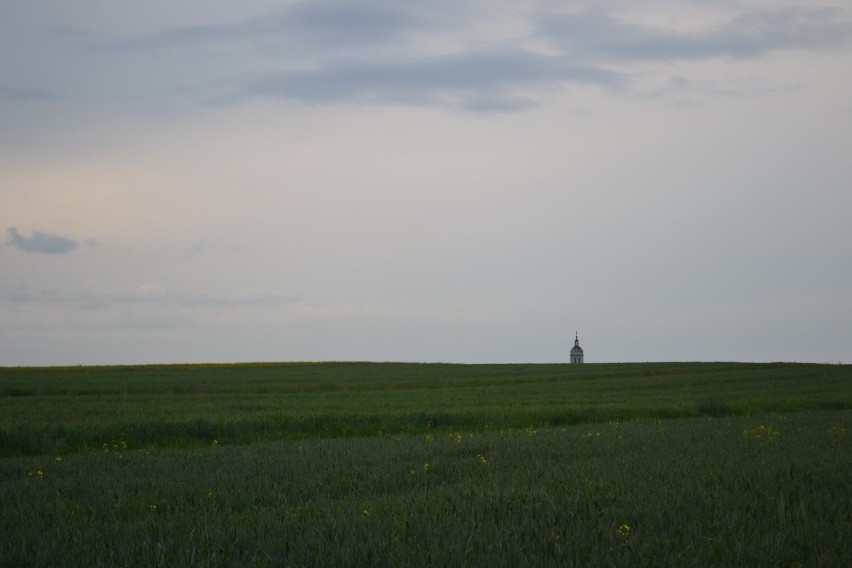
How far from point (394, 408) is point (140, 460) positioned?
539 inches

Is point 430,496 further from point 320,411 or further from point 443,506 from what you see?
point 320,411

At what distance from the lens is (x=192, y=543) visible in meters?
8.08

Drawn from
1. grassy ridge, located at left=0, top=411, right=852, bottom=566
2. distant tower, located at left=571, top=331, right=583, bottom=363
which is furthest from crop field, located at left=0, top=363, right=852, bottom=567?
distant tower, located at left=571, top=331, right=583, bottom=363

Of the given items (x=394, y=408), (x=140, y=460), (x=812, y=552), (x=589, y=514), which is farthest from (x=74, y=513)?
(x=394, y=408)

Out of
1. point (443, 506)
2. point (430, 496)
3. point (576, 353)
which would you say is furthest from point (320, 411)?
point (576, 353)

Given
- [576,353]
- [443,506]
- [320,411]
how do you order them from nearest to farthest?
[443,506] < [320,411] < [576,353]

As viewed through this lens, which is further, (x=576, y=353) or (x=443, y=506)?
(x=576, y=353)

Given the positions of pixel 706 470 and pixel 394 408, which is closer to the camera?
pixel 706 470

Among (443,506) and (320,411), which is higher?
(443,506)

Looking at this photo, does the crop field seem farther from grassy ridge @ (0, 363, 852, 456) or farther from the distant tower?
the distant tower

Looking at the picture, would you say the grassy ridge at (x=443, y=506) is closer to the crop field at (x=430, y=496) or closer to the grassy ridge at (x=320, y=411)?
the crop field at (x=430, y=496)

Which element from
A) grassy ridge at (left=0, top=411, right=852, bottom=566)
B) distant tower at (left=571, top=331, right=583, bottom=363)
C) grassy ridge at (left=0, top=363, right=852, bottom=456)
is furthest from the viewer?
distant tower at (left=571, top=331, right=583, bottom=363)

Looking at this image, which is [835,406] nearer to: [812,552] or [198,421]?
[198,421]

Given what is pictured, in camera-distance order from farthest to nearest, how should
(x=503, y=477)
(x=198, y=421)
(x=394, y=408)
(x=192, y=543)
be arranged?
(x=394, y=408), (x=198, y=421), (x=503, y=477), (x=192, y=543)
